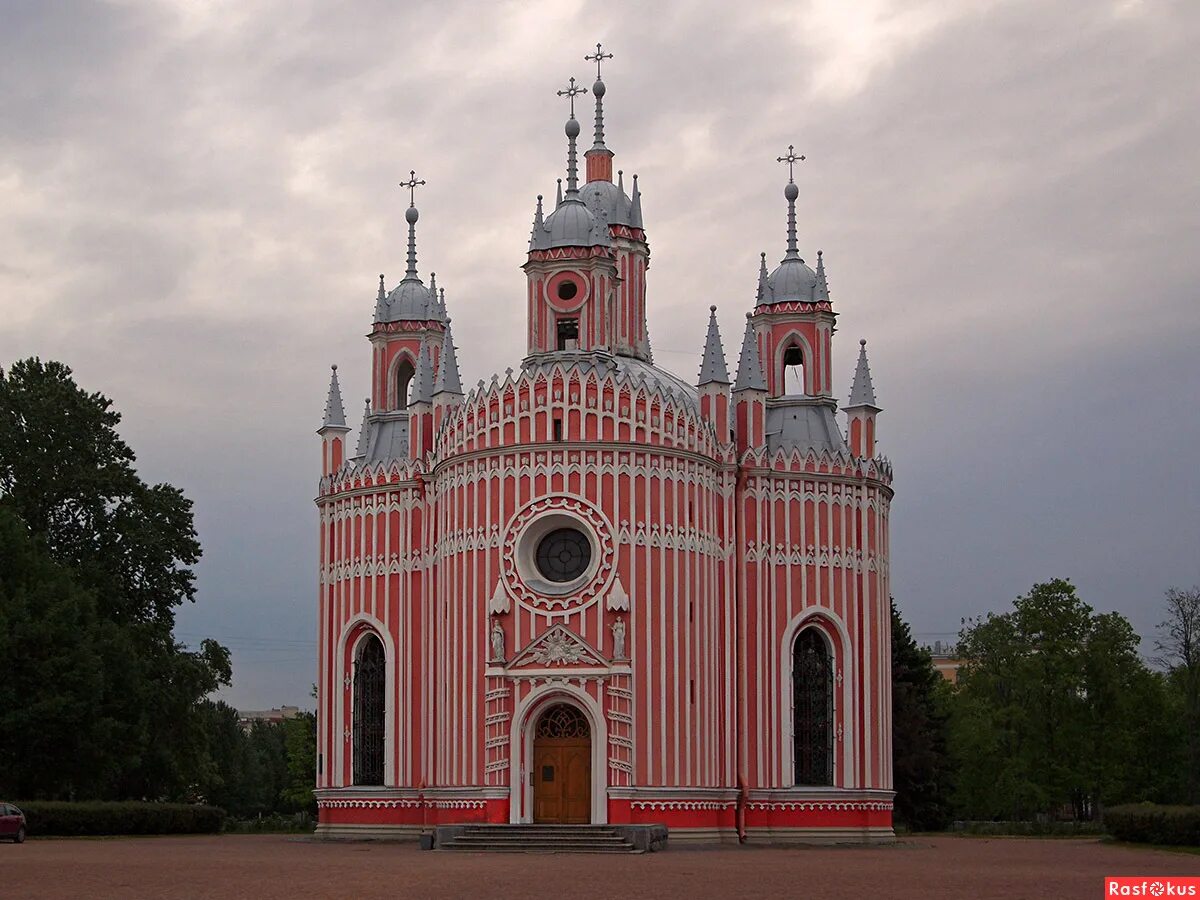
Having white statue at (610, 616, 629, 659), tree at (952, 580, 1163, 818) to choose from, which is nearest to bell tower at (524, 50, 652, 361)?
white statue at (610, 616, 629, 659)

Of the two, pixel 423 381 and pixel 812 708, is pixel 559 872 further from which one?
pixel 423 381

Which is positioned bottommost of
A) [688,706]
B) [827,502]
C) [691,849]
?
[691,849]

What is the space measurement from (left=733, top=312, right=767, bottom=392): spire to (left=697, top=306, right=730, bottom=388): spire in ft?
3.00

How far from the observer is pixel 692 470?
175ft

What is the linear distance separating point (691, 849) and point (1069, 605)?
114ft

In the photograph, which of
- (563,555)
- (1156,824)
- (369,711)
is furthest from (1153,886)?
(369,711)

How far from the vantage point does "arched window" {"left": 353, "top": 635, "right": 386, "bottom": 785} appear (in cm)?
5847

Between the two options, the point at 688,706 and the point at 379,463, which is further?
the point at 379,463

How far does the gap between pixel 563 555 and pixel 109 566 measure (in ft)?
74.3

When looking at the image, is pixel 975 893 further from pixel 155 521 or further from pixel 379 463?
pixel 155 521

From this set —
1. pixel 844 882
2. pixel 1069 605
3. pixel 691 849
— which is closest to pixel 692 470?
pixel 691 849

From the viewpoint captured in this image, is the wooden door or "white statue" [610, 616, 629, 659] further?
the wooden door

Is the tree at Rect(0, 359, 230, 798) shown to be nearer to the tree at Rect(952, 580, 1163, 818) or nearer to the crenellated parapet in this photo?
the crenellated parapet

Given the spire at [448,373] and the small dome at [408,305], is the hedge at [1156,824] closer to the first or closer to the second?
the spire at [448,373]
